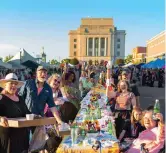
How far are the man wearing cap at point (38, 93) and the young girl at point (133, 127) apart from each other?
3.31 feet

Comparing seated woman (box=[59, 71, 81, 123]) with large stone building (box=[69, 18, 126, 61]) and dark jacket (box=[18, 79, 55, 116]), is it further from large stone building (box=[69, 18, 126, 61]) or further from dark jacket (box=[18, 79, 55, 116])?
large stone building (box=[69, 18, 126, 61])

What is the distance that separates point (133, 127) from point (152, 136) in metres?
0.94

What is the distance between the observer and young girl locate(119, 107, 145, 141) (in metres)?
4.60

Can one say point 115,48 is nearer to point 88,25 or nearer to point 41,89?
point 88,25

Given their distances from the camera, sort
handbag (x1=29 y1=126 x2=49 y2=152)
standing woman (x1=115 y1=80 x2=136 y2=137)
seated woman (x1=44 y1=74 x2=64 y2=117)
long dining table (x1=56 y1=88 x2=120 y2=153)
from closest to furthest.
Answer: long dining table (x1=56 y1=88 x2=120 y2=153) < handbag (x1=29 y1=126 x2=49 y2=152) < seated woman (x1=44 y1=74 x2=64 y2=117) < standing woman (x1=115 y1=80 x2=136 y2=137)

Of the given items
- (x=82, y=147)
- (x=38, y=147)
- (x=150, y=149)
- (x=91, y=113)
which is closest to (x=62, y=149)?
(x=82, y=147)

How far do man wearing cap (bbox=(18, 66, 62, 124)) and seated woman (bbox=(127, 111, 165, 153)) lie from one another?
125 cm

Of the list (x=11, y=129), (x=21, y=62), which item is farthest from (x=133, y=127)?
(x=21, y=62)

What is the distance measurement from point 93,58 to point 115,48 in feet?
35.1

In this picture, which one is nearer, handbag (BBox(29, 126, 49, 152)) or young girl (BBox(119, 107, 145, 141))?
handbag (BBox(29, 126, 49, 152))

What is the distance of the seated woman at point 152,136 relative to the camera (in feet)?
11.8

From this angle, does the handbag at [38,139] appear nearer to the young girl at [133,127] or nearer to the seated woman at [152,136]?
the seated woman at [152,136]

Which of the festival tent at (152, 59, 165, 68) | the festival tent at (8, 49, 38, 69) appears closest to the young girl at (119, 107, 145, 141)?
the festival tent at (152, 59, 165, 68)

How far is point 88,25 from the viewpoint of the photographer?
142375mm
